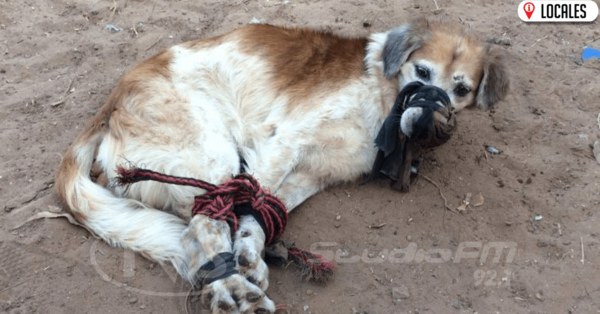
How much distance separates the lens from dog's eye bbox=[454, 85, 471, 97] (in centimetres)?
311

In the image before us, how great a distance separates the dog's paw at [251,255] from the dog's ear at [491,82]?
1.56 meters

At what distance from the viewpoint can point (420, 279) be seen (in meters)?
2.72

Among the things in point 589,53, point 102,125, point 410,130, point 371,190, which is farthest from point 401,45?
point 589,53

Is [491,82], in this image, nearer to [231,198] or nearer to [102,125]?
[231,198]

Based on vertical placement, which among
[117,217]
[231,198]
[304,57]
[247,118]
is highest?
[304,57]

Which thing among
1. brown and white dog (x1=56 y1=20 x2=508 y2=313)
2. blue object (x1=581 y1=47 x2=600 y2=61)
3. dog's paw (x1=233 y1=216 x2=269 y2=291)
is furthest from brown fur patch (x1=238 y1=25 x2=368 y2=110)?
blue object (x1=581 y1=47 x2=600 y2=61)

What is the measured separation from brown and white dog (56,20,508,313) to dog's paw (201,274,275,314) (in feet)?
0.60

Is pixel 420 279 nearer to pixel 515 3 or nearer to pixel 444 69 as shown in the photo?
pixel 444 69

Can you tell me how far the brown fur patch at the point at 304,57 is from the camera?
330 centimetres

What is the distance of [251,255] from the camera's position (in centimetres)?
255

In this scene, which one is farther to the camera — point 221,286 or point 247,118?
point 247,118

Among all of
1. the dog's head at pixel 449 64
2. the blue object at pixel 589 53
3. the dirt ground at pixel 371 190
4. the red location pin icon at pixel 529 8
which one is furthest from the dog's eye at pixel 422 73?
the red location pin icon at pixel 529 8

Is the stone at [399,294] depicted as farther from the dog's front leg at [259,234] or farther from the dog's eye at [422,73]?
the dog's eye at [422,73]

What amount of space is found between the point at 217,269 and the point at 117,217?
0.70 meters
